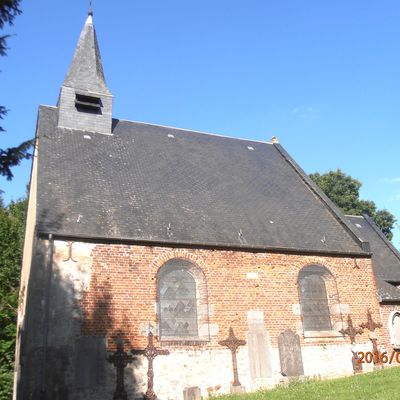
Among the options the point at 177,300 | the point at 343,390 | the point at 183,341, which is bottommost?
the point at 343,390

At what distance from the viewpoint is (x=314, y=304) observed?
1346 centimetres

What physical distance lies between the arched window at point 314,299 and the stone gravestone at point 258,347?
145cm

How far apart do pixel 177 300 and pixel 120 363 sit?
2.24 metres

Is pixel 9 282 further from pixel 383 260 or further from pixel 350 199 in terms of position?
pixel 350 199

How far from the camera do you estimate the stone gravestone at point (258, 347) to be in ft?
39.1

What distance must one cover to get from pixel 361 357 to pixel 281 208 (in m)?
5.10

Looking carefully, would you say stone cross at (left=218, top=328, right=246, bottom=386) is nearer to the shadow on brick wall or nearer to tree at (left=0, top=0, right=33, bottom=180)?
the shadow on brick wall

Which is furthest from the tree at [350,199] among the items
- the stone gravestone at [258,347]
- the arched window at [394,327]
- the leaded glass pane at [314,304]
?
the stone gravestone at [258,347]

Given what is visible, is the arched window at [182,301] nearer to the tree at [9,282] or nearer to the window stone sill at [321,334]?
the window stone sill at [321,334]

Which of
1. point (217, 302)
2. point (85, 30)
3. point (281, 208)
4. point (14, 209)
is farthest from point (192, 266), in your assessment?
point (14, 209)

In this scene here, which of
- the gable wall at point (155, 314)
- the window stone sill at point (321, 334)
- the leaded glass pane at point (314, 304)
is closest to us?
the gable wall at point (155, 314)

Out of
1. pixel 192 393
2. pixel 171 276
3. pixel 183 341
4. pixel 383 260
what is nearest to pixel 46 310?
pixel 171 276

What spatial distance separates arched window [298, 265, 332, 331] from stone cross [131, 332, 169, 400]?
4407mm

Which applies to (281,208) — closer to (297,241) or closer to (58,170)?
(297,241)
